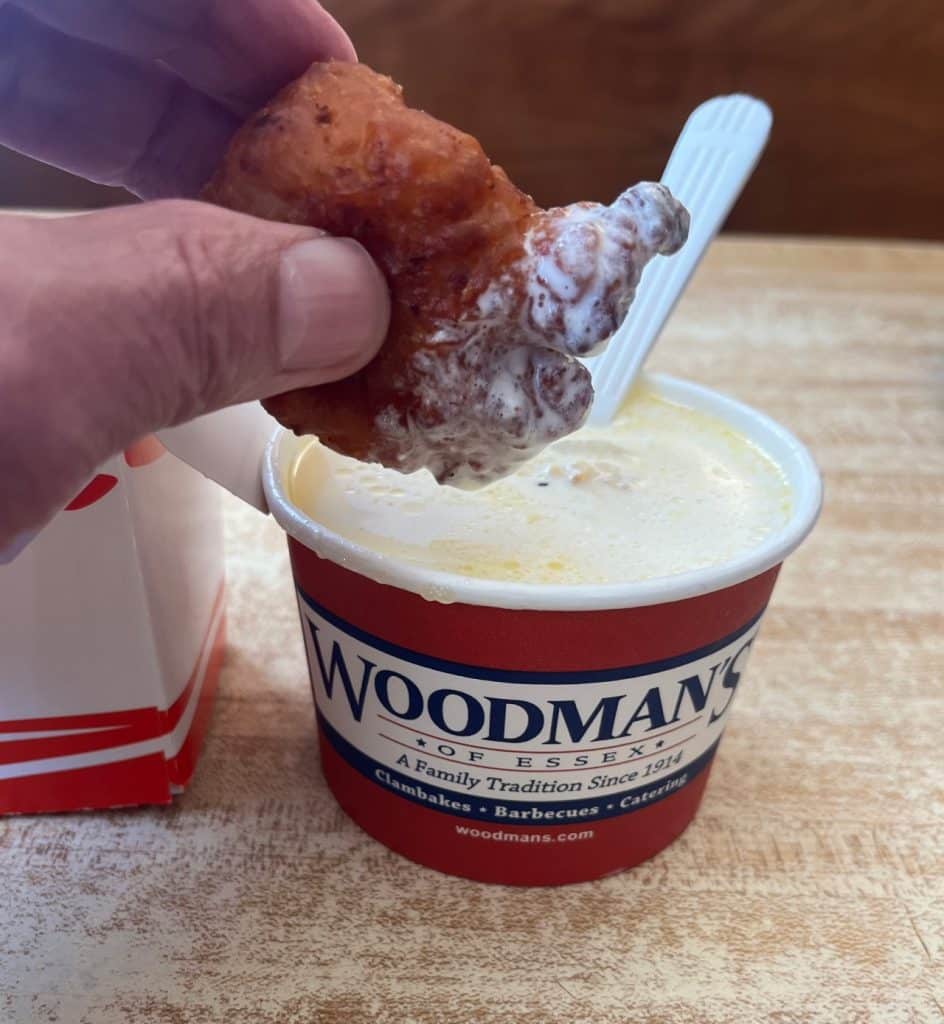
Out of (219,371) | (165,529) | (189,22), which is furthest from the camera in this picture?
(165,529)

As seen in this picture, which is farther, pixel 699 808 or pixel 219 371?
pixel 699 808

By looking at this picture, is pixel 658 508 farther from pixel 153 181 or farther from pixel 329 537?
pixel 153 181

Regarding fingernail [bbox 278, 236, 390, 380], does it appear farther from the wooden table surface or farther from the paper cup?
the wooden table surface

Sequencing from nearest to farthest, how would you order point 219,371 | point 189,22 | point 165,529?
point 219,371 < point 189,22 < point 165,529

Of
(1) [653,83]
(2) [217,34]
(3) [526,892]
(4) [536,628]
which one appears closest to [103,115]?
(2) [217,34]

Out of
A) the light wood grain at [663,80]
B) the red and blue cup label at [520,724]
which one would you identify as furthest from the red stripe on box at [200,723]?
the light wood grain at [663,80]

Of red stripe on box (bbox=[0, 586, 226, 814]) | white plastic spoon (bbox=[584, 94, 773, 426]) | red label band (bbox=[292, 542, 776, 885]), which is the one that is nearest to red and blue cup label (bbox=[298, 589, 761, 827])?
red label band (bbox=[292, 542, 776, 885])

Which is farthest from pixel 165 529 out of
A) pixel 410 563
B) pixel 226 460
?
pixel 410 563

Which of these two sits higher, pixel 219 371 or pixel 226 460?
pixel 219 371
